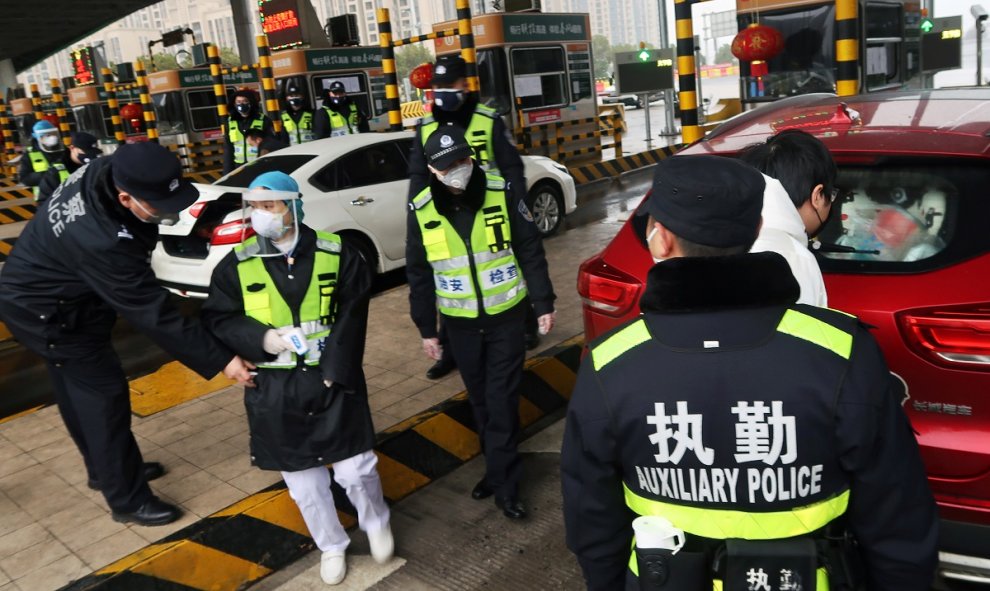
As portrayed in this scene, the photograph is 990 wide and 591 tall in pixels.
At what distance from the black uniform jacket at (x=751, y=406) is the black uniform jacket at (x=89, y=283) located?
78.4 inches

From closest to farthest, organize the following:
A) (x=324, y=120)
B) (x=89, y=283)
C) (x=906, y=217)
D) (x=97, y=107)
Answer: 1. (x=906, y=217)
2. (x=89, y=283)
3. (x=324, y=120)
4. (x=97, y=107)

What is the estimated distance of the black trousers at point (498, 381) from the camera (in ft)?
11.5

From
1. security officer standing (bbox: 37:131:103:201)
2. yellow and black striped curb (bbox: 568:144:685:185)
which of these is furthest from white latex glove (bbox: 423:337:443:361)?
yellow and black striped curb (bbox: 568:144:685:185)

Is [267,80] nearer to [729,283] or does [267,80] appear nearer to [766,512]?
[729,283]

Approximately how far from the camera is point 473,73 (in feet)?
33.7

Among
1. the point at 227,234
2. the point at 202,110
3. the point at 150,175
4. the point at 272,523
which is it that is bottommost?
the point at 272,523

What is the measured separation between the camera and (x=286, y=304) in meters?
3.01

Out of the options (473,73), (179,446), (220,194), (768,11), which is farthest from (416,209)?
(768,11)

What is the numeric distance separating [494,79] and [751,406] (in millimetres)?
12880

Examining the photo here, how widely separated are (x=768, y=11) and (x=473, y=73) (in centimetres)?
433

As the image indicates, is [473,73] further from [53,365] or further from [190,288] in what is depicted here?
[53,365]

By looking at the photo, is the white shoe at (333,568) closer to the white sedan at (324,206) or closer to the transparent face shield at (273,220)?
the transparent face shield at (273,220)

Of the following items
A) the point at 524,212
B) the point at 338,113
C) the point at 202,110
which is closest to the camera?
the point at 524,212

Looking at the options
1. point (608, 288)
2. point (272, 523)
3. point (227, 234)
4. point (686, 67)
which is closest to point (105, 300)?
point (272, 523)
